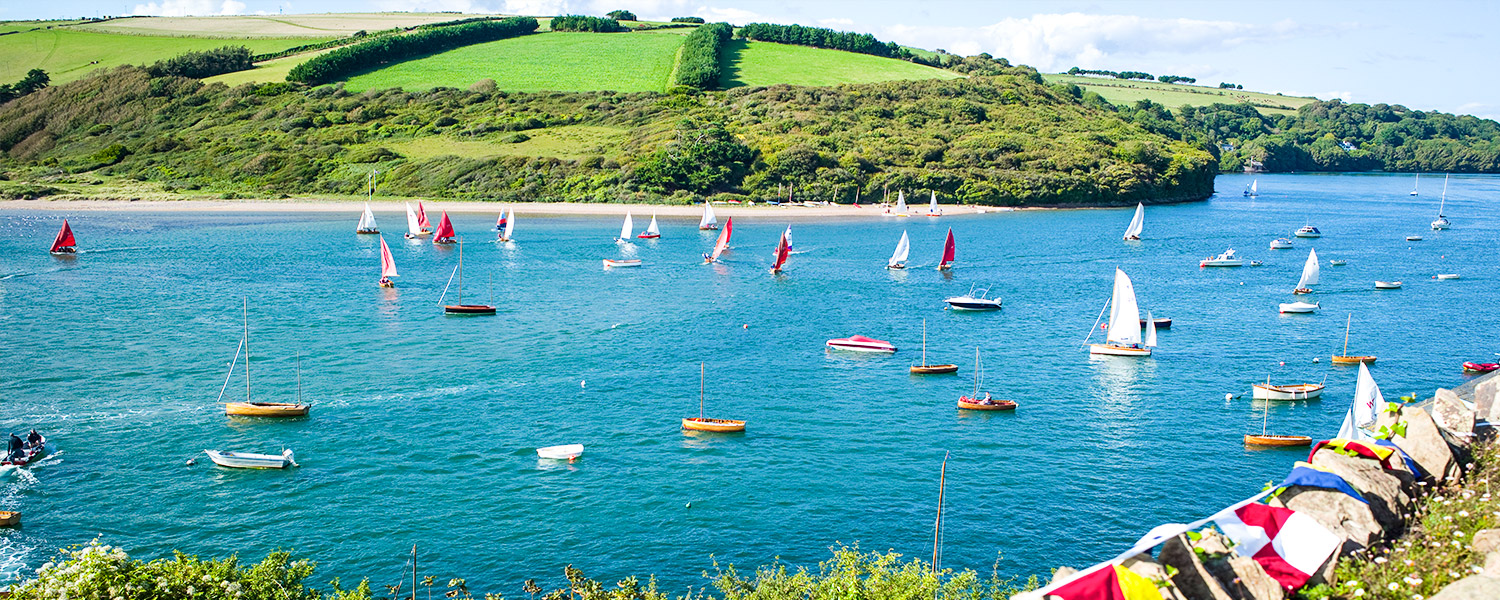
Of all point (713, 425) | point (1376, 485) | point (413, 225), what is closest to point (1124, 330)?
point (713, 425)

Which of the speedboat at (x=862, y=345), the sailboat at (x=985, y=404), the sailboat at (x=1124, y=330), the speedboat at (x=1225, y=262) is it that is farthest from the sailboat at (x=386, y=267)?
the speedboat at (x=1225, y=262)

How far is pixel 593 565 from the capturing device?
35.8 m

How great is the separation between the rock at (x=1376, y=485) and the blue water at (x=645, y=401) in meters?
17.2

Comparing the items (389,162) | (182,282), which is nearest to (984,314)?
(182,282)

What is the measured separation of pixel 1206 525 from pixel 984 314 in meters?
63.8

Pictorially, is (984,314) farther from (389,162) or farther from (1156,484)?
(389,162)

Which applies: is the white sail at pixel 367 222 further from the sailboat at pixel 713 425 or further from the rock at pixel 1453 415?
the rock at pixel 1453 415

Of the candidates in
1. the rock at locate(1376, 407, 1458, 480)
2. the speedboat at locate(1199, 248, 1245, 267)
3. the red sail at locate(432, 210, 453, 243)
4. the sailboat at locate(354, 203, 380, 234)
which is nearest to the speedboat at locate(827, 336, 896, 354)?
the rock at locate(1376, 407, 1458, 480)

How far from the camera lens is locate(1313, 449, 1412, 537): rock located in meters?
19.0

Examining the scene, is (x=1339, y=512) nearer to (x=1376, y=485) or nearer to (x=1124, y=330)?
(x=1376, y=485)

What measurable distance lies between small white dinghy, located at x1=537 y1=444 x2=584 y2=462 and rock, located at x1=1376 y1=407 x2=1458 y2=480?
108 ft

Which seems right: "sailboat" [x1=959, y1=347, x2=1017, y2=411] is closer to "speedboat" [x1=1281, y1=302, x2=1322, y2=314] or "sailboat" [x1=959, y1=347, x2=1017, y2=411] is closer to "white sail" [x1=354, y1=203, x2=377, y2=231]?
"speedboat" [x1=1281, y1=302, x2=1322, y2=314]

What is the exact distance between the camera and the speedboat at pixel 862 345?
6756 cm

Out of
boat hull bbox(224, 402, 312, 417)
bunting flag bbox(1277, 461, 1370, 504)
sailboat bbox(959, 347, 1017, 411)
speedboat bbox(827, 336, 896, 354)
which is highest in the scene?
bunting flag bbox(1277, 461, 1370, 504)
